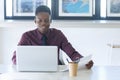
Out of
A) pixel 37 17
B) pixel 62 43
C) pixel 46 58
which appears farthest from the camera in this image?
pixel 62 43

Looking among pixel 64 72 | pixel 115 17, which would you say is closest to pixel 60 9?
pixel 115 17

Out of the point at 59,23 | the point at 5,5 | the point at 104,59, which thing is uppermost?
the point at 5,5

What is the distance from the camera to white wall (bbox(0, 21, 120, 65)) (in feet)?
12.6

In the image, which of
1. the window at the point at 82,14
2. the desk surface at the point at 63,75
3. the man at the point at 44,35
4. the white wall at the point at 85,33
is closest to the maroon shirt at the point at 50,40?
the man at the point at 44,35

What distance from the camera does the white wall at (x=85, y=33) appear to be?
3.83 meters

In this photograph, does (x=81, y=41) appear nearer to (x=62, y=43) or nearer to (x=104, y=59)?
(x=104, y=59)

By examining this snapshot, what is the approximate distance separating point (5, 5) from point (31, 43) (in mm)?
1756

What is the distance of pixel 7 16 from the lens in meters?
4.18

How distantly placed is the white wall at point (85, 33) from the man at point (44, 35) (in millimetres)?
1152

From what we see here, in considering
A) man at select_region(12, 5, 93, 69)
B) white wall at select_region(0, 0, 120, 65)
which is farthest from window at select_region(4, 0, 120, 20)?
man at select_region(12, 5, 93, 69)

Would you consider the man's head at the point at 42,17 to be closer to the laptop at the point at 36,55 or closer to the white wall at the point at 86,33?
the laptop at the point at 36,55

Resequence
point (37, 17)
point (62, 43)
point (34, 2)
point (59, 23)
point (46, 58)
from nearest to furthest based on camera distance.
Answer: point (46, 58)
point (37, 17)
point (62, 43)
point (59, 23)
point (34, 2)

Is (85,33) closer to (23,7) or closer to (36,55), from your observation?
(23,7)

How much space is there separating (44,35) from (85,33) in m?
1.43
